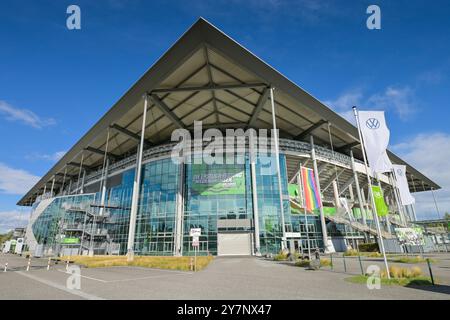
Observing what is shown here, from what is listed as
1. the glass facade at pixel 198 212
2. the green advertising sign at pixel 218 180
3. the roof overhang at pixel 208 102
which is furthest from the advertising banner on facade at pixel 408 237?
the green advertising sign at pixel 218 180

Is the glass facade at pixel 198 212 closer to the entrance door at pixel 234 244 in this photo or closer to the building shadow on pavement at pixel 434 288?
the entrance door at pixel 234 244

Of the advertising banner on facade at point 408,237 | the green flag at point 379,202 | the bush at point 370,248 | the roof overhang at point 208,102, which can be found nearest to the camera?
the green flag at point 379,202

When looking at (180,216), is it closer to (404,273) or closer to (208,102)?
(208,102)

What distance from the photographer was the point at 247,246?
103 feet

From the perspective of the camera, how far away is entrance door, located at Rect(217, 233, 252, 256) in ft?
103

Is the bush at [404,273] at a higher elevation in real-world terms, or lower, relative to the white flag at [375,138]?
lower

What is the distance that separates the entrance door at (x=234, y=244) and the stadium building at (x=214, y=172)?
0.43 ft

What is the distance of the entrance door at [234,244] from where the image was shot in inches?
1236

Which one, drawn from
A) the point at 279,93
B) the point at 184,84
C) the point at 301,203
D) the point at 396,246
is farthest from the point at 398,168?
the point at 184,84

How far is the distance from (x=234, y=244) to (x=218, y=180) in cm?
897

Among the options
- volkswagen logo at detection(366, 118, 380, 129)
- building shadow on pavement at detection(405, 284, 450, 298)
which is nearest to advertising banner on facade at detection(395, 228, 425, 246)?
volkswagen logo at detection(366, 118, 380, 129)

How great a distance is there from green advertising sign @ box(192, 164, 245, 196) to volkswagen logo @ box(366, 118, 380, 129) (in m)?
22.9

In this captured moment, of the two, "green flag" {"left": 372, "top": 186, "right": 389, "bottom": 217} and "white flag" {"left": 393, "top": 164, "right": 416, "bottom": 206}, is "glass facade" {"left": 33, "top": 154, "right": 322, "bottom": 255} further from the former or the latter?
"green flag" {"left": 372, "top": 186, "right": 389, "bottom": 217}
